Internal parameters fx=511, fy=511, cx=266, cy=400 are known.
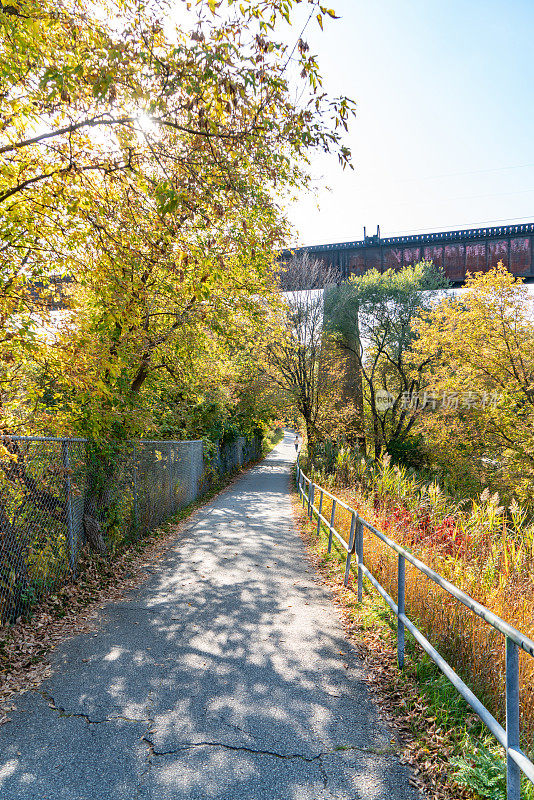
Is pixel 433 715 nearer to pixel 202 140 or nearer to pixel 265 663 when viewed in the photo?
pixel 265 663

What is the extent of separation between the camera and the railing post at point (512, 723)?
238cm

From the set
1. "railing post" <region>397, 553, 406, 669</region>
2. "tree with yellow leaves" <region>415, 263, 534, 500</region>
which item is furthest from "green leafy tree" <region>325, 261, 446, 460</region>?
"railing post" <region>397, 553, 406, 669</region>

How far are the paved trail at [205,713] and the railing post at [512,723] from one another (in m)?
0.64

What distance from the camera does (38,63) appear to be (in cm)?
477

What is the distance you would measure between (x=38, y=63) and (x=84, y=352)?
2917 millimetres

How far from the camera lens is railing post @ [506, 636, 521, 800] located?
2.38 meters

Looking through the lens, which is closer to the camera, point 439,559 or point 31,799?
point 31,799

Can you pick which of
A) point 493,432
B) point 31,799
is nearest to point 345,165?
point 31,799

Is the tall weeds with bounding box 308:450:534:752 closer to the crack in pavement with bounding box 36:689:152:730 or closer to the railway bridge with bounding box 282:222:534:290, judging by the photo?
the crack in pavement with bounding box 36:689:152:730

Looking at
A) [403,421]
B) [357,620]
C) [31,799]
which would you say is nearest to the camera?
[31,799]

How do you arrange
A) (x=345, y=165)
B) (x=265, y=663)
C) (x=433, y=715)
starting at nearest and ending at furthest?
(x=433, y=715)
(x=265, y=663)
(x=345, y=165)

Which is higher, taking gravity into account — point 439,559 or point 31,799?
point 439,559

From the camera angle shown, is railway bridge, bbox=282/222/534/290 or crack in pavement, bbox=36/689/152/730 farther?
railway bridge, bbox=282/222/534/290

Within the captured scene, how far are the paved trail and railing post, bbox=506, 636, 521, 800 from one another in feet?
2.10
